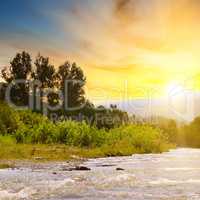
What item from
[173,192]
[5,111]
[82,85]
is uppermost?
[82,85]

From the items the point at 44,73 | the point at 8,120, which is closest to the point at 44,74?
the point at 44,73

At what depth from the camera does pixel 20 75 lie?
83500 mm

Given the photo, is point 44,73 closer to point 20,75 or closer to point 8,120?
point 20,75

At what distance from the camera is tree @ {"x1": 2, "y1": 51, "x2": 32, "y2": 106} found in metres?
79.4

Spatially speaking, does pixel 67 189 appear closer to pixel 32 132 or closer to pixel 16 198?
→ pixel 16 198

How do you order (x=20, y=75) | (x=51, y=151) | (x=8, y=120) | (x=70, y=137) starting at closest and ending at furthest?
1. (x=51, y=151)
2. (x=8, y=120)
3. (x=70, y=137)
4. (x=20, y=75)

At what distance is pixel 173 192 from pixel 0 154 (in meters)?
18.8

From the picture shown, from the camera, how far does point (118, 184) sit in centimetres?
1658

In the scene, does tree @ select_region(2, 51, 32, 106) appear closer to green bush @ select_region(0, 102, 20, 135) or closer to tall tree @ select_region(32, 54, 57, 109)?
tall tree @ select_region(32, 54, 57, 109)

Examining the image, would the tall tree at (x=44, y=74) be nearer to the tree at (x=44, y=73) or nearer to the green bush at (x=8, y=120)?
the tree at (x=44, y=73)

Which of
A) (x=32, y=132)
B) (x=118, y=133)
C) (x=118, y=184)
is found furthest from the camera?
(x=118, y=133)

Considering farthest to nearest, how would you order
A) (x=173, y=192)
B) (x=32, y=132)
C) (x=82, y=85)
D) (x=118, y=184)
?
(x=82, y=85) < (x=32, y=132) < (x=118, y=184) < (x=173, y=192)

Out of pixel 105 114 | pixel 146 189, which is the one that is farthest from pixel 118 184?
pixel 105 114

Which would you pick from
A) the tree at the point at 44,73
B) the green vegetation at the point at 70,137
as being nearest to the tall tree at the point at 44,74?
the tree at the point at 44,73
